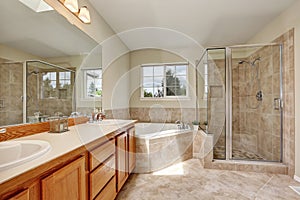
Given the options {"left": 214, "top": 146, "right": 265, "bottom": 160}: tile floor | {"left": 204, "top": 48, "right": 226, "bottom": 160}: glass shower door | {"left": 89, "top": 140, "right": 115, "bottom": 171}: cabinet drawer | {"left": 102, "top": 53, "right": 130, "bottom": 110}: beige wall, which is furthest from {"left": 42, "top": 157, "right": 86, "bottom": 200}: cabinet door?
{"left": 204, "top": 48, "right": 226, "bottom": 160}: glass shower door

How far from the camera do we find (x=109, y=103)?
299cm

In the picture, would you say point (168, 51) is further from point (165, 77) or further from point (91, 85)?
point (91, 85)

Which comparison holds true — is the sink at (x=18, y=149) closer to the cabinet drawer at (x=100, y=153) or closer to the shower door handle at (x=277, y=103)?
the cabinet drawer at (x=100, y=153)

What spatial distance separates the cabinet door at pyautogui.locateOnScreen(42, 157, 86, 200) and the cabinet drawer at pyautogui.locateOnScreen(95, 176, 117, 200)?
11.8 inches

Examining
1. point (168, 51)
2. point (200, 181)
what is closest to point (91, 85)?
point (200, 181)

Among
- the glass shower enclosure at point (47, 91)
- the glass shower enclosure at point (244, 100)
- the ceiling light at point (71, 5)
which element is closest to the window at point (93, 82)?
the glass shower enclosure at point (47, 91)

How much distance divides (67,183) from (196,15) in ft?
9.11

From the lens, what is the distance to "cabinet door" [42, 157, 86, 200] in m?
0.83

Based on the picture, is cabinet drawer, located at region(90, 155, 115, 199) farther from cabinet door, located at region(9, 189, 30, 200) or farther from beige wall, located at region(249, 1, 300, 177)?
beige wall, located at region(249, 1, 300, 177)

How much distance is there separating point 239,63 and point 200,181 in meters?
2.74

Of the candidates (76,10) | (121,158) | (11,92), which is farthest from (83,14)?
(121,158)

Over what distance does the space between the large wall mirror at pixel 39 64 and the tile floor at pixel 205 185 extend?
125 cm

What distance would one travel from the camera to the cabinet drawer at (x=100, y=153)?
125 cm

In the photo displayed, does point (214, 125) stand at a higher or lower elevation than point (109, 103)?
lower
